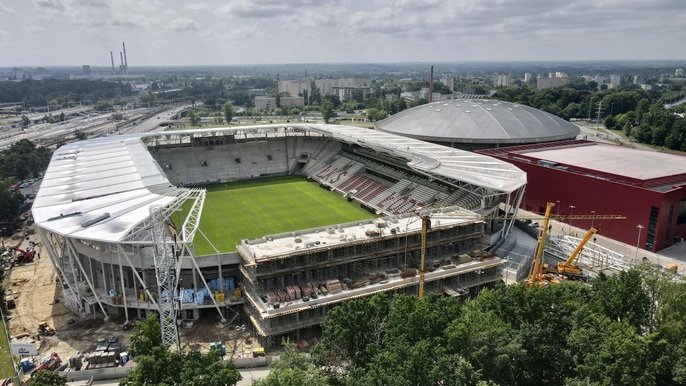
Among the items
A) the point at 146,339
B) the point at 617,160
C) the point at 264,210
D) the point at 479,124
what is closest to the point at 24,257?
the point at 264,210

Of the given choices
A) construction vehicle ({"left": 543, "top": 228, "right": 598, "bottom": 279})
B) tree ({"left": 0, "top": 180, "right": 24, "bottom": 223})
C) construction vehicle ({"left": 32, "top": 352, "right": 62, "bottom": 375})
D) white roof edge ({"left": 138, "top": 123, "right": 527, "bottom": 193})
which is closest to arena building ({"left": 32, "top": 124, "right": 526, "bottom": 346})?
white roof edge ({"left": 138, "top": 123, "right": 527, "bottom": 193})

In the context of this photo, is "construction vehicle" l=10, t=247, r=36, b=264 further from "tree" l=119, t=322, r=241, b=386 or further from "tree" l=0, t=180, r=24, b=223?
"tree" l=119, t=322, r=241, b=386

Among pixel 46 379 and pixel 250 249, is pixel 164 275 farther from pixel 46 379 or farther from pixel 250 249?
pixel 46 379

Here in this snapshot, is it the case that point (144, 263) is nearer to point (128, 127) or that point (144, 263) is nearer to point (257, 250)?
point (257, 250)

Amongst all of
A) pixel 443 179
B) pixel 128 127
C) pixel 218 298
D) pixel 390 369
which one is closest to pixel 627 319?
pixel 390 369

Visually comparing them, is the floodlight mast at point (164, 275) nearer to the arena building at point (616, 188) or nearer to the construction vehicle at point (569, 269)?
the construction vehicle at point (569, 269)

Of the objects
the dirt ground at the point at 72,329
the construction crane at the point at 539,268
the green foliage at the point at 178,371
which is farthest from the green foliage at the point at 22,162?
the construction crane at the point at 539,268
